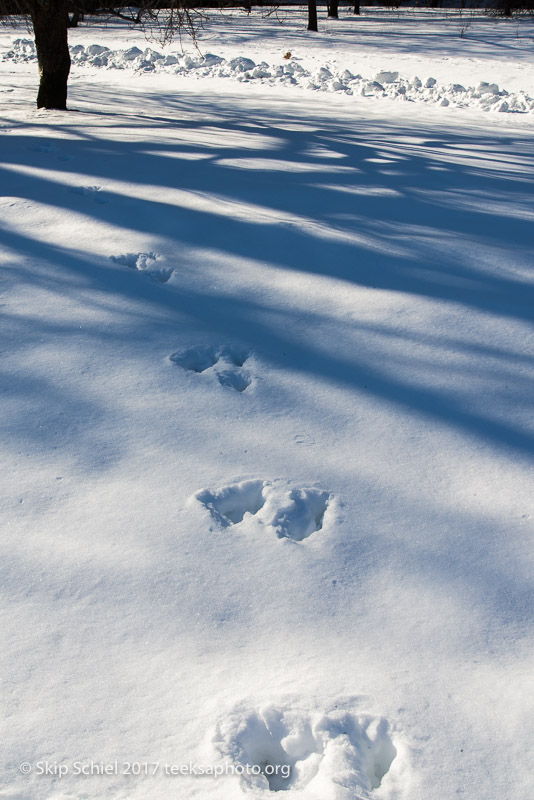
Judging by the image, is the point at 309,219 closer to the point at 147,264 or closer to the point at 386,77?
the point at 147,264

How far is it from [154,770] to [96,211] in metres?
3.33

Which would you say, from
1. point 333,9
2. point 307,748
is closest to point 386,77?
point 307,748

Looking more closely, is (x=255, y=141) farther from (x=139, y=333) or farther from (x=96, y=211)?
(x=139, y=333)

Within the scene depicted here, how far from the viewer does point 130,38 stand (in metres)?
17.1

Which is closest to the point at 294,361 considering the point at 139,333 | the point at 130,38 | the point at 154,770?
the point at 139,333

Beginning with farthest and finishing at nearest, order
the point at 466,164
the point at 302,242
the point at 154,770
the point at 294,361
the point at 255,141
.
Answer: the point at 255,141 < the point at 466,164 < the point at 302,242 < the point at 294,361 < the point at 154,770

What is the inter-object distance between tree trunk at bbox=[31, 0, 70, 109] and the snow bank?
3.23 metres

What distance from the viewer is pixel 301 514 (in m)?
2.01

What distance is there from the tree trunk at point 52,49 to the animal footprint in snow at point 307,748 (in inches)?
284

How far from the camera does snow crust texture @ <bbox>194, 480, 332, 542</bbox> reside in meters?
1.97

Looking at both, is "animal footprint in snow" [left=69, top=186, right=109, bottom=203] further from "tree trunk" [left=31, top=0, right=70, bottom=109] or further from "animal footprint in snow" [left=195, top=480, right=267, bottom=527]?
"tree trunk" [left=31, top=0, right=70, bottom=109]

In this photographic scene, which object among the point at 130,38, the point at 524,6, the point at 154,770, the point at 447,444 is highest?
the point at 524,6

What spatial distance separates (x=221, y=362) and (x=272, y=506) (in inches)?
34.4

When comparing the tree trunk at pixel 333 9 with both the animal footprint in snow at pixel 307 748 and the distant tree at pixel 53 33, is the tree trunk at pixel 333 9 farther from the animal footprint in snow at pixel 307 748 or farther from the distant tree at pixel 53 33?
the animal footprint in snow at pixel 307 748
